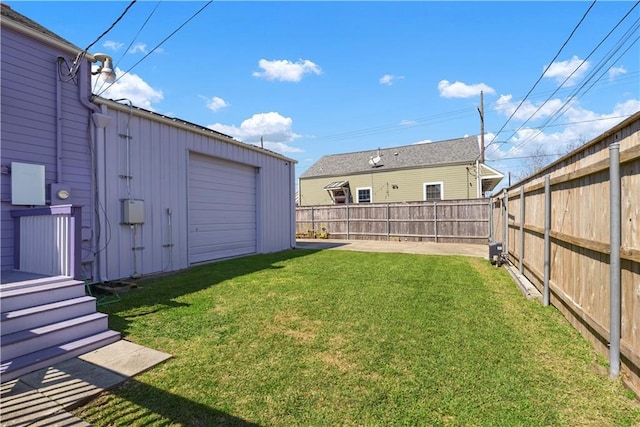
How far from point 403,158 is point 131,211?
1625cm

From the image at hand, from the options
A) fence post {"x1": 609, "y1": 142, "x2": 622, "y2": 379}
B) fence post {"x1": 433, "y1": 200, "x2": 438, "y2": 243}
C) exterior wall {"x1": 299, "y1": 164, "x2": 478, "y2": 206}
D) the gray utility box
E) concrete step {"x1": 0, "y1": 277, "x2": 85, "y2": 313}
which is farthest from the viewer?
exterior wall {"x1": 299, "y1": 164, "x2": 478, "y2": 206}

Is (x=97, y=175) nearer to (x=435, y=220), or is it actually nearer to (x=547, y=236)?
(x=547, y=236)

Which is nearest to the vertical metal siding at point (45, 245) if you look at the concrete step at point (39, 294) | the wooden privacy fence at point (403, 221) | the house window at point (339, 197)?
the concrete step at point (39, 294)

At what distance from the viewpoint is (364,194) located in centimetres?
2023

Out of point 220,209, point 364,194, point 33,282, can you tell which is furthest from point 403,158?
point 33,282

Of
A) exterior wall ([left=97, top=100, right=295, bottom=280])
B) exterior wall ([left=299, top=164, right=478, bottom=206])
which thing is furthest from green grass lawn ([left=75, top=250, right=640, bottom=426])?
exterior wall ([left=299, top=164, right=478, bottom=206])

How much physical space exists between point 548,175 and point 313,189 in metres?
18.5

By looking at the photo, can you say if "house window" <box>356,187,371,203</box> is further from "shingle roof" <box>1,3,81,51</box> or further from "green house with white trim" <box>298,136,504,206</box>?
"shingle roof" <box>1,3,81,51</box>

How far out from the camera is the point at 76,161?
5.35 meters

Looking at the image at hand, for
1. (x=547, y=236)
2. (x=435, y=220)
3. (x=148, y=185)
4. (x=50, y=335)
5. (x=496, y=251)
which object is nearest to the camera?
(x=50, y=335)

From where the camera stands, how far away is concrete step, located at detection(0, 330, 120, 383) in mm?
2516

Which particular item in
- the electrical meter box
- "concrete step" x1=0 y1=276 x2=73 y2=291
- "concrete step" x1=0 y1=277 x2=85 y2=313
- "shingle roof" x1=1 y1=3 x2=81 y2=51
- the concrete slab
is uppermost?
"shingle roof" x1=1 y1=3 x2=81 y2=51

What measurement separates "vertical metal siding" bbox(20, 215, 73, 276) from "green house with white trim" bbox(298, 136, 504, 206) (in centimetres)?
1633

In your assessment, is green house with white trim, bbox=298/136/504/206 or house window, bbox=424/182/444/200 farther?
house window, bbox=424/182/444/200
